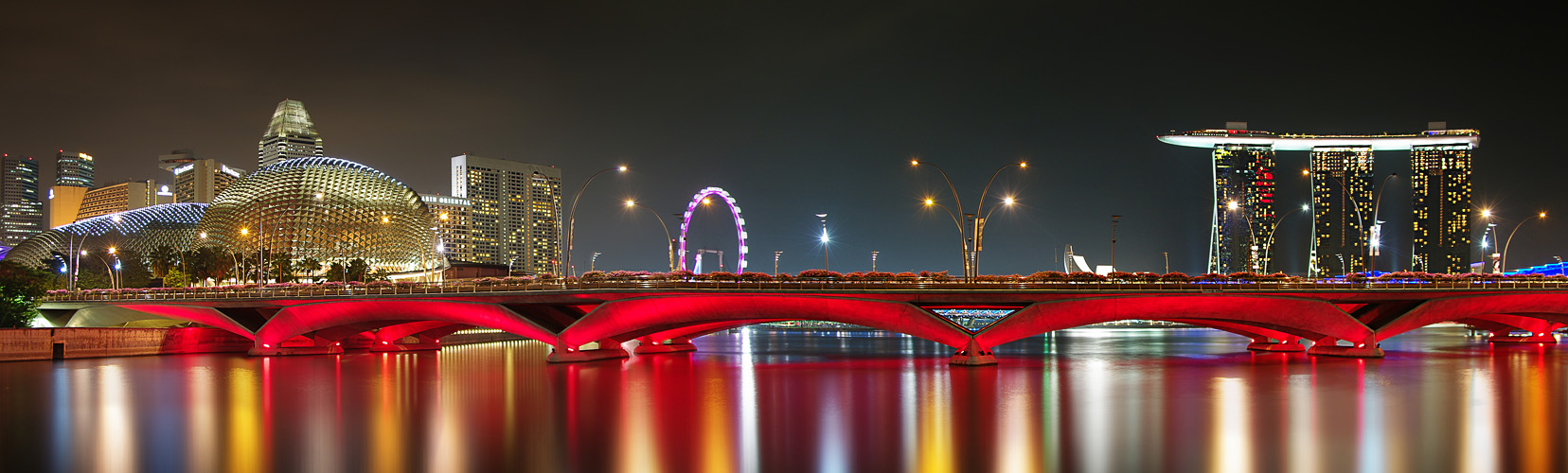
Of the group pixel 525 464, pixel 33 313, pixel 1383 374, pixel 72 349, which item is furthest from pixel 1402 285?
pixel 33 313

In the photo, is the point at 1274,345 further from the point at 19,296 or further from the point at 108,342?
the point at 19,296

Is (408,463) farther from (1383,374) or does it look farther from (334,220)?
(334,220)

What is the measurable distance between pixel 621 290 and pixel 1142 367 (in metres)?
27.1

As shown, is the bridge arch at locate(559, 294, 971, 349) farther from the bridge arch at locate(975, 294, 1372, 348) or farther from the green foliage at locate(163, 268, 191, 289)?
the green foliage at locate(163, 268, 191, 289)

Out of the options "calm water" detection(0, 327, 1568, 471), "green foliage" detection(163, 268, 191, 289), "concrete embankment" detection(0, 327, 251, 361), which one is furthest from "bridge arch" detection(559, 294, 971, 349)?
"green foliage" detection(163, 268, 191, 289)

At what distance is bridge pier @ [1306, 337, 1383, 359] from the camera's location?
59.6 meters

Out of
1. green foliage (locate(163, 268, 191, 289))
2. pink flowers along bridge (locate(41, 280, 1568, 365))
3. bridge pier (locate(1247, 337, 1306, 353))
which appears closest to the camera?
pink flowers along bridge (locate(41, 280, 1568, 365))

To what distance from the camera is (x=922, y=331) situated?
5412 cm

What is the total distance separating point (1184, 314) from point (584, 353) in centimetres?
3296

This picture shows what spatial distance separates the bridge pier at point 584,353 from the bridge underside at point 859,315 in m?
0.08

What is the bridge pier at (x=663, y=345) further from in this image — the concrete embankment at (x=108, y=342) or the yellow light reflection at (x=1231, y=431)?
the yellow light reflection at (x=1231, y=431)

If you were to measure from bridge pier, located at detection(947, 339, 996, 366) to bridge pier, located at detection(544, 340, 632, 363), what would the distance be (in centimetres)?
1968

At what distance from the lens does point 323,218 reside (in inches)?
4904

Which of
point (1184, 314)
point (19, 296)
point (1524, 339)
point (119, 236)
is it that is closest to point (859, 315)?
point (1184, 314)
